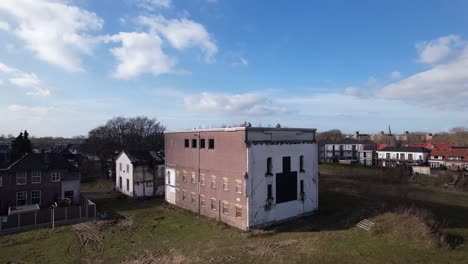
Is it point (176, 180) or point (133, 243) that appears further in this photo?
point (176, 180)

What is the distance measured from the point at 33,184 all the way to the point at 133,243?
2098cm

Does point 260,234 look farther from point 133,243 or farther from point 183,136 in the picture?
point 183,136

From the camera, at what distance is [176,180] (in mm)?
41906

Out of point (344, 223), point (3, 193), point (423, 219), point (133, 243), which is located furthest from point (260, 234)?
point (3, 193)

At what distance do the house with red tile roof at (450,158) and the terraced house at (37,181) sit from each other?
82.0 metres

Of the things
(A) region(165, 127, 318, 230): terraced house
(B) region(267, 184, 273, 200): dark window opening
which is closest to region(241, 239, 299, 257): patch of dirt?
(A) region(165, 127, 318, 230): terraced house

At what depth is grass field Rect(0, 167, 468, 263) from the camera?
76.9 ft

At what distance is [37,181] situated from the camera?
1545 inches

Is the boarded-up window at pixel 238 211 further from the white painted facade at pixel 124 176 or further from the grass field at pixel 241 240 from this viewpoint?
the white painted facade at pixel 124 176

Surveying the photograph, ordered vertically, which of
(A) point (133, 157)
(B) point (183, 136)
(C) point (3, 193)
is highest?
(B) point (183, 136)

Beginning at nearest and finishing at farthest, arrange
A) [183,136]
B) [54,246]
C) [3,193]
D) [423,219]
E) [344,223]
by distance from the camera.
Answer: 1. [54,246]
2. [423,219]
3. [344,223]
4. [3,193]
5. [183,136]

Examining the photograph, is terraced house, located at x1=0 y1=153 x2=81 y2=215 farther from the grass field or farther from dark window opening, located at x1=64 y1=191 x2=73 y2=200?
the grass field

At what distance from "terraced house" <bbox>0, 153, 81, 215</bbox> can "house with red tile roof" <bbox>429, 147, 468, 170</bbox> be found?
269 ft

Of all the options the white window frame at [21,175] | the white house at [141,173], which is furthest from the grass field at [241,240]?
the white window frame at [21,175]
